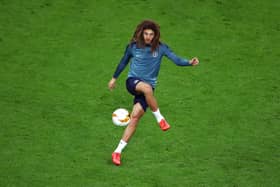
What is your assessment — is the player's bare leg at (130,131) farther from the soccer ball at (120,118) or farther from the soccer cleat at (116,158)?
the soccer ball at (120,118)

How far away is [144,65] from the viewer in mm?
9984

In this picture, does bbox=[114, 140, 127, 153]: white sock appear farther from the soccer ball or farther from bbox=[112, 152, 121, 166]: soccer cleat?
the soccer ball

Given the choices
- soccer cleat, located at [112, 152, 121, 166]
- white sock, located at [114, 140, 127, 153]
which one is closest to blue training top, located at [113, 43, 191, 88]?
white sock, located at [114, 140, 127, 153]

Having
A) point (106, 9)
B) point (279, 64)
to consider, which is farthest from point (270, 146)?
point (106, 9)

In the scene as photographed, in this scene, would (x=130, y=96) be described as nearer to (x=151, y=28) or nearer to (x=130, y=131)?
(x=130, y=131)

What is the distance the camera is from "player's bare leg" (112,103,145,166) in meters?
10.0

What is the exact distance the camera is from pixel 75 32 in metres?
14.9

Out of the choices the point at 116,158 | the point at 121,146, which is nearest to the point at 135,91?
the point at 121,146

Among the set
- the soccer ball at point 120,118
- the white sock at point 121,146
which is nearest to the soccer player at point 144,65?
the white sock at point 121,146

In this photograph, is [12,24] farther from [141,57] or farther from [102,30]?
[141,57]

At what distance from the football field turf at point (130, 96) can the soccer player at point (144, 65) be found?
1.76 feet

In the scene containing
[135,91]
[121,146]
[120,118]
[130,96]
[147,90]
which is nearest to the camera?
[147,90]

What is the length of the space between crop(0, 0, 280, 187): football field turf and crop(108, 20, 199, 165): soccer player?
0.54 m

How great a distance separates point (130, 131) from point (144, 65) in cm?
96
